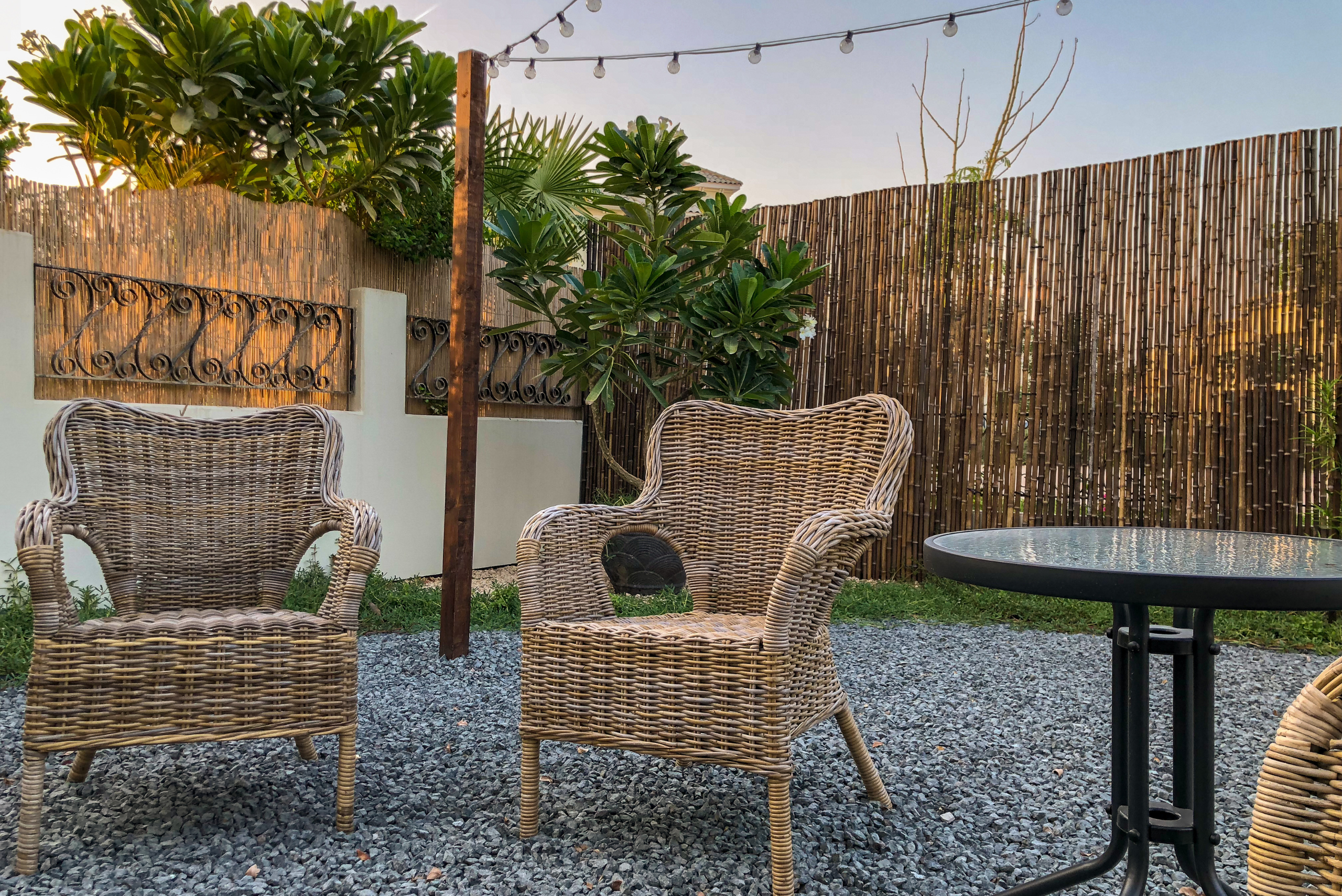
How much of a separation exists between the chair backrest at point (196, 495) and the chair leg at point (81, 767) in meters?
0.32

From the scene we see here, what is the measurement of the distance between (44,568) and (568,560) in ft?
3.25

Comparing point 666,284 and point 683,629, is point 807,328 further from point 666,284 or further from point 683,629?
point 683,629

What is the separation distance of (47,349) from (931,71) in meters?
6.27

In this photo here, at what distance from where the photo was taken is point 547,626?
181 cm

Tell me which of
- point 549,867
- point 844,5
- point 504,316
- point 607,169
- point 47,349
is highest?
point 844,5

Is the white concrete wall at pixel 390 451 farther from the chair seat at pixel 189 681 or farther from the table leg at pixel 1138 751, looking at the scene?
the table leg at pixel 1138 751

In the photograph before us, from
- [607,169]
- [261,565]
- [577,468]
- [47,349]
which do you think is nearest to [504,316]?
[577,468]

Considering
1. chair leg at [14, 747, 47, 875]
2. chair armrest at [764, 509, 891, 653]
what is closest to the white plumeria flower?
chair armrest at [764, 509, 891, 653]

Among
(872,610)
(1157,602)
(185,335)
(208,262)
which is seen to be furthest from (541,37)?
(1157,602)

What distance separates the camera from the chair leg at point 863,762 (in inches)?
77.6

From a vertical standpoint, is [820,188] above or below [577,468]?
above

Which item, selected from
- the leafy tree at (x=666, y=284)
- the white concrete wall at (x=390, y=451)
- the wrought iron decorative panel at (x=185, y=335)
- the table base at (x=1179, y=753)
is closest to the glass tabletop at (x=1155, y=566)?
the table base at (x=1179, y=753)

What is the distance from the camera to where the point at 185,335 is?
4098 millimetres

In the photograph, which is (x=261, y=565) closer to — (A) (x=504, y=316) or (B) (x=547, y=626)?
(B) (x=547, y=626)
